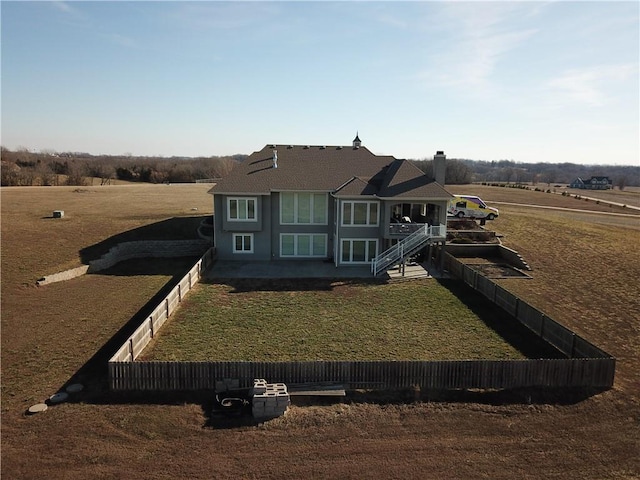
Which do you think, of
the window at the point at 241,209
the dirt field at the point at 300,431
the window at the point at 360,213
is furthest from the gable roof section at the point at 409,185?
the dirt field at the point at 300,431

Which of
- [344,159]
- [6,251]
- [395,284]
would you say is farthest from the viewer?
[344,159]

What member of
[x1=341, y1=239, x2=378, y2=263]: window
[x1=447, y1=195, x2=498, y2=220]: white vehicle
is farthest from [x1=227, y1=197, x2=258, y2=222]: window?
[x1=447, y1=195, x2=498, y2=220]: white vehicle

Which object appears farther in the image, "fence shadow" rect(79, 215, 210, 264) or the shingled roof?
"fence shadow" rect(79, 215, 210, 264)

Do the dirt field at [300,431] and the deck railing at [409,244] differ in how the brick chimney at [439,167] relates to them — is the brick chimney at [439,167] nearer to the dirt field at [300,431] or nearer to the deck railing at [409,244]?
the deck railing at [409,244]

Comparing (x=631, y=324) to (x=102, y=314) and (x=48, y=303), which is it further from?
(x=48, y=303)

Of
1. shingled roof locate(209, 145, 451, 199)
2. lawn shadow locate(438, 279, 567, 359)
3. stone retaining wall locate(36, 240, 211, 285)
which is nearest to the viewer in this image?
lawn shadow locate(438, 279, 567, 359)

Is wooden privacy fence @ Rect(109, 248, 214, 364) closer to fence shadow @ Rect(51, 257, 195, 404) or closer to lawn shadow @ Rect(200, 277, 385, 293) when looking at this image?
fence shadow @ Rect(51, 257, 195, 404)

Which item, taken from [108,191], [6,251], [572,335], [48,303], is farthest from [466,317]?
[108,191]
